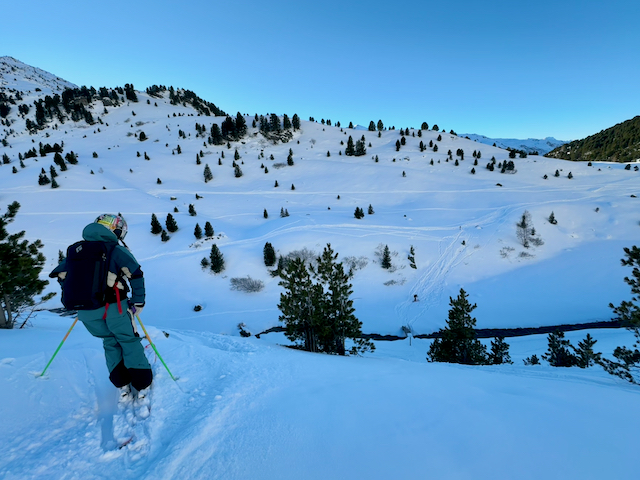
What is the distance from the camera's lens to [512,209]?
1476 inches

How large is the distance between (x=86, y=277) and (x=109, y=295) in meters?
0.39

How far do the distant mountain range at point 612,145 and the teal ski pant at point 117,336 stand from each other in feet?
411

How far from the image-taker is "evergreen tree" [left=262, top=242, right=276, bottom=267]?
29656 mm

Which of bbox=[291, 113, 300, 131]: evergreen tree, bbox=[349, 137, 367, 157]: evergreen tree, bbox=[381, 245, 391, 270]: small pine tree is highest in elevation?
bbox=[291, 113, 300, 131]: evergreen tree

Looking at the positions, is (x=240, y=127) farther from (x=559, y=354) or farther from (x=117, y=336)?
(x=117, y=336)

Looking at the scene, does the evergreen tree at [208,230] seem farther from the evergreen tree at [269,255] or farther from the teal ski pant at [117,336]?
the teal ski pant at [117,336]

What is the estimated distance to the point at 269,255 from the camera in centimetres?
2973

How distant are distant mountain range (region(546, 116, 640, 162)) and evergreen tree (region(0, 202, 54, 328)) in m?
128

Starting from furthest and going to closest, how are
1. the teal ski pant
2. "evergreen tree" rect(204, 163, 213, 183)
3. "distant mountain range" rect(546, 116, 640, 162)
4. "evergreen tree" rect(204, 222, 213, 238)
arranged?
"distant mountain range" rect(546, 116, 640, 162) → "evergreen tree" rect(204, 163, 213, 183) → "evergreen tree" rect(204, 222, 213, 238) → the teal ski pant

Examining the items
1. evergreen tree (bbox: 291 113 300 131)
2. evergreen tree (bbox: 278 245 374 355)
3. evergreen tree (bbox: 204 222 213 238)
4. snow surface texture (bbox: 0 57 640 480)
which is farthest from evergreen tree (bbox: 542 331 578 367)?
evergreen tree (bbox: 291 113 300 131)

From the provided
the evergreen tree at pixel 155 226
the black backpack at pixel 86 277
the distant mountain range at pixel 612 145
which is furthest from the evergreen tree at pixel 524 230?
the distant mountain range at pixel 612 145

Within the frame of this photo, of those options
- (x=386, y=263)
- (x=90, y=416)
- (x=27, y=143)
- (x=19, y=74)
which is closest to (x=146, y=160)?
(x=27, y=143)

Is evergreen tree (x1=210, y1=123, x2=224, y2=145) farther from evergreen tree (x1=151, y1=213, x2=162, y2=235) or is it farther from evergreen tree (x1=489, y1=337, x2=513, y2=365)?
evergreen tree (x1=489, y1=337, x2=513, y2=365)

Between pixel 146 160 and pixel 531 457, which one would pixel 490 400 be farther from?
pixel 146 160
